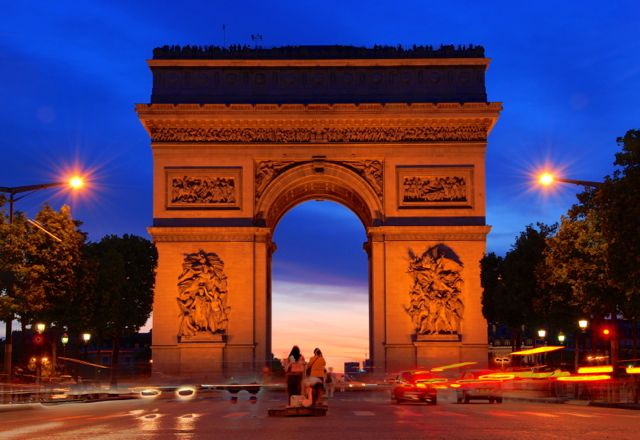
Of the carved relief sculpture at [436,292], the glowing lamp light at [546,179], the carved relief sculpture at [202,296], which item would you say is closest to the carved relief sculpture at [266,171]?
the carved relief sculpture at [202,296]

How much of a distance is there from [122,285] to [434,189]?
21208mm

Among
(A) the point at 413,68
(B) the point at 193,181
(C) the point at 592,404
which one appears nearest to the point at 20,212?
(B) the point at 193,181

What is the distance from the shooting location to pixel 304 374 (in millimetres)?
25656

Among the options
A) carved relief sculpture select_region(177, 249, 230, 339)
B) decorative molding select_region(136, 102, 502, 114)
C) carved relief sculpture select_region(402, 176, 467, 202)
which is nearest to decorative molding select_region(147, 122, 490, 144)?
decorative molding select_region(136, 102, 502, 114)

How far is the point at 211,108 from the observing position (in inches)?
2279

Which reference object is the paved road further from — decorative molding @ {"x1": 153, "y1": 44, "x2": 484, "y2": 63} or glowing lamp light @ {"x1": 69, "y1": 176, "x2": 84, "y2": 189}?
decorative molding @ {"x1": 153, "y1": 44, "x2": 484, "y2": 63}

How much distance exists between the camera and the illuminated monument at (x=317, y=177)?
56.8 metres

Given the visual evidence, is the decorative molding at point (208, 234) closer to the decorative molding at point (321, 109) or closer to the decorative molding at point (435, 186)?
the decorative molding at point (321, 109)

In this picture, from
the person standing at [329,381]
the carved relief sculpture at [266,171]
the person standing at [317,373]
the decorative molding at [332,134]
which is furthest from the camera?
the decorative molding at [332,134]

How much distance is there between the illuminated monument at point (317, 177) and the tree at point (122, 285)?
7.83 metres

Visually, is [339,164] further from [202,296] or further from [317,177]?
[202,296]

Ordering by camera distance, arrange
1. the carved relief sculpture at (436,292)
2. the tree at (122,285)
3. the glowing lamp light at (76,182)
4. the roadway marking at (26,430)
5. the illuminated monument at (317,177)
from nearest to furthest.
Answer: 1. the roadway marking at (26,430)
2. the glowing lamp light at (76,182)
3. the carved relief sculpture at (436,292)
4. the illuminated monument at (317,177)
5. the tree at (122,285)

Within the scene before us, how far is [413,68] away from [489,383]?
880 inches

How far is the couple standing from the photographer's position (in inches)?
995
